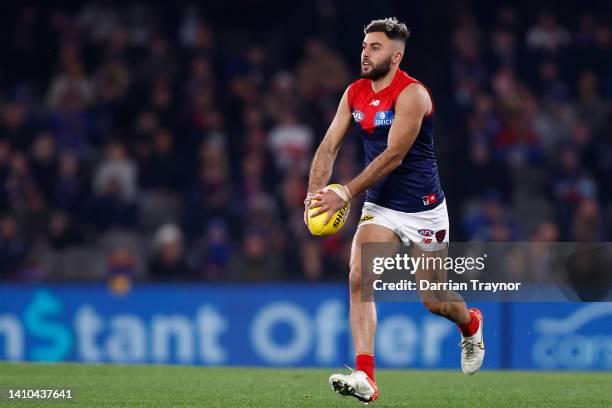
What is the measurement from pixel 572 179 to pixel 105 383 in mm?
8206

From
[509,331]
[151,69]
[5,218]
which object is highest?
[151,69]

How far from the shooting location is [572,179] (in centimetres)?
1559

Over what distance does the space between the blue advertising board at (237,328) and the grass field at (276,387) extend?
6.32 ft

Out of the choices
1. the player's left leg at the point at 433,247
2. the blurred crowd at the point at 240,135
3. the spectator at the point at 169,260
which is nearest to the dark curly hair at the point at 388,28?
the player's left leg at the point at 433,247

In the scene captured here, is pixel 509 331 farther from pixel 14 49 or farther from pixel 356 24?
pixel 14 49

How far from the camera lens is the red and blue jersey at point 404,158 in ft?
26.2

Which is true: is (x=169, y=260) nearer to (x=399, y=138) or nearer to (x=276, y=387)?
(x=276, y=387)

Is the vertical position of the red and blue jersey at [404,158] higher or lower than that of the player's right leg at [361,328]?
higher

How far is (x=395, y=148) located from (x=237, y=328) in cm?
604

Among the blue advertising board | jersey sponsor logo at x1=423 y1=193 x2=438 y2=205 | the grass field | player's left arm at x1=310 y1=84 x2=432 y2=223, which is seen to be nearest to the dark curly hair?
player's left arm at x1=310 y1=84 x2=432 y2=223

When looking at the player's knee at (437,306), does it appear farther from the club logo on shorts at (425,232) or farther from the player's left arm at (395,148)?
the player's left arm at (395,148)

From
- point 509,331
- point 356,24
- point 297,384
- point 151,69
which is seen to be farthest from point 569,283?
point 151,69

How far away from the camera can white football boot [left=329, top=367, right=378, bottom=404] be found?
24.4ft

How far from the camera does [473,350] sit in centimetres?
876
